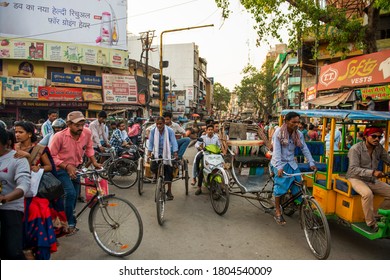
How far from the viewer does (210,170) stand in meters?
5.97

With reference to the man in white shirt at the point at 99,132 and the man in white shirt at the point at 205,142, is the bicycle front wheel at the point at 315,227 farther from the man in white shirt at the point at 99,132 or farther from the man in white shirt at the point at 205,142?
the man in white shirt at the point at 99,132

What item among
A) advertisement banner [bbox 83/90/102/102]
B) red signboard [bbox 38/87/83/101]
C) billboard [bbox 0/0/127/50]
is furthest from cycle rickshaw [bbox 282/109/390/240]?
billboard [bbox 0/0/127/50]

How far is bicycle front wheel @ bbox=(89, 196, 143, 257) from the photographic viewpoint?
3.56 metres

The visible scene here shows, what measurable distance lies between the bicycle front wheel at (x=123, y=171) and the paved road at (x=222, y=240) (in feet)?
6.90

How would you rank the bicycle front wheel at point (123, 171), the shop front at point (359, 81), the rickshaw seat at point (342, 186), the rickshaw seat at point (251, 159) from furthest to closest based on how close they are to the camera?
the shop front at point (359, 81) < the bicycle front wheel at point (123, 171) < the rickshaw seat at point (251, 159) < the rickshaw seat at point (342, 186)

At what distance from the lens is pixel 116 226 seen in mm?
3660

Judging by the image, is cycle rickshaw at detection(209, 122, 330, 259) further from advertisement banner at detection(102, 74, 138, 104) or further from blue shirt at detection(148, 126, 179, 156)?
advertisement banner at detection(102, 74, 138, 104)

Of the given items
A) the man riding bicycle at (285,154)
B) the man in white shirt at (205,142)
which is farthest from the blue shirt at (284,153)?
the man in white shirt at (205,142)

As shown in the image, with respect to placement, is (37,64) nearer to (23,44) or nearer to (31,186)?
(23,44)

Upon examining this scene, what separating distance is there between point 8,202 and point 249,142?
5.60 m

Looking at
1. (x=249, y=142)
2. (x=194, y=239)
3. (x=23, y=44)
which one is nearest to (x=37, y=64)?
(x=23, y=44)

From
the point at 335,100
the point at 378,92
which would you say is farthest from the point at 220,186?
the point at 378,92

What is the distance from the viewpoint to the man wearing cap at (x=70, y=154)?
3.93 m

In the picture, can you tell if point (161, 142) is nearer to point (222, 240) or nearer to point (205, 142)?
point (205, 142)
